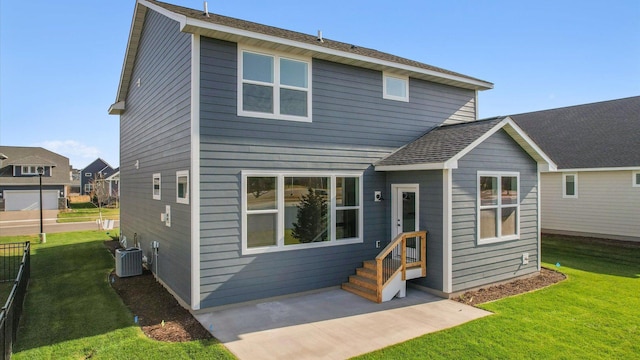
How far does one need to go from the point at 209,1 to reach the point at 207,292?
6489 millimetres

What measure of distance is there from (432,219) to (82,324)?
7233mm

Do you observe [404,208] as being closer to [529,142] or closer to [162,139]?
[529,142]

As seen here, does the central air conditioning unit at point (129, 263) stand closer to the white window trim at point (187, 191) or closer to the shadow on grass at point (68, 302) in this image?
the shadow on grass at point (68, 302)

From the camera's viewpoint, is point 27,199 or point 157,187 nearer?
point 157,187

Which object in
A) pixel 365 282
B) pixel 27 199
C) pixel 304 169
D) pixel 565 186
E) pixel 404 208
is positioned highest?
pixel 304 169

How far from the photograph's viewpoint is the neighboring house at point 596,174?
14.7 m

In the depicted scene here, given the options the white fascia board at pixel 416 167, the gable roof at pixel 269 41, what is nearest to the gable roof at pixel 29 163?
the gable roof at pixel 269 41

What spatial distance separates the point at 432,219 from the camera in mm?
7984

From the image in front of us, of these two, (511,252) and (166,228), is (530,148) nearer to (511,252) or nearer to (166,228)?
(511,252)

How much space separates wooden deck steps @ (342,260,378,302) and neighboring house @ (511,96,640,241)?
42.6 feet

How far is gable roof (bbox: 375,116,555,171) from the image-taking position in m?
7.75

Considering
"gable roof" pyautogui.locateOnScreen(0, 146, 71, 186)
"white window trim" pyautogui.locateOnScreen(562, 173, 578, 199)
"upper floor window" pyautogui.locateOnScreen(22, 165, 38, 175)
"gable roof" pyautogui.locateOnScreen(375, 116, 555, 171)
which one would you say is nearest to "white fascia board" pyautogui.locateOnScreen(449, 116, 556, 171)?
"gable roof" pyautogui.locateOnScreen(375, 116, 555, 171)

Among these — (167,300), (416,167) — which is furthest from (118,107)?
(416,167)

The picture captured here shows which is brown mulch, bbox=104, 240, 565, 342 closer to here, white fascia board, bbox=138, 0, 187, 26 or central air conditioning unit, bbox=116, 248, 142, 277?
central air conditioning unit, bbox=116, 248, 142, 277
